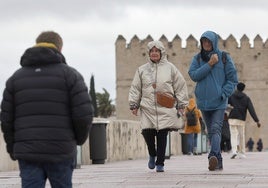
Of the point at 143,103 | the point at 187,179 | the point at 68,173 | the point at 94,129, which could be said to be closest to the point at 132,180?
the point at 187,179

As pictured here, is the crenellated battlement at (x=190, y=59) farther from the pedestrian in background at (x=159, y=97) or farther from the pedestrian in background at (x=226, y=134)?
the pedestrian in background at (x=159, y=97)

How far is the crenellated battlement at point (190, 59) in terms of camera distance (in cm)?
6562

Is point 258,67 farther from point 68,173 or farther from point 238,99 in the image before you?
point 68,173

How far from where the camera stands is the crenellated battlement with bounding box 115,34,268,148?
65625 millimetres

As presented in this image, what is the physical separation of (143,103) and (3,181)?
1872mm

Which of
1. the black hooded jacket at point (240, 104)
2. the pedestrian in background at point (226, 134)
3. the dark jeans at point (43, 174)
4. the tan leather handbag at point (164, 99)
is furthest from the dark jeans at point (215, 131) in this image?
the pedestrian in background at point (226, 134)

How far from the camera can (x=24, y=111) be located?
17.6ft

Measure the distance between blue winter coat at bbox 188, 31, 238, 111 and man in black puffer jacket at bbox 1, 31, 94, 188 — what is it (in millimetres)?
4772

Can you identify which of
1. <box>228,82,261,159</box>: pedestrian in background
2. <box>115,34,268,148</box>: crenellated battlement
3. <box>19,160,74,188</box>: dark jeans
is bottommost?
<box>19,160,74,188</box>: dark jeans

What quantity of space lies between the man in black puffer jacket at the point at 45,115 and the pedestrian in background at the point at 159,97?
470 centimetres

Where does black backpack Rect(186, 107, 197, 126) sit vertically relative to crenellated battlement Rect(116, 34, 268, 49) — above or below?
below

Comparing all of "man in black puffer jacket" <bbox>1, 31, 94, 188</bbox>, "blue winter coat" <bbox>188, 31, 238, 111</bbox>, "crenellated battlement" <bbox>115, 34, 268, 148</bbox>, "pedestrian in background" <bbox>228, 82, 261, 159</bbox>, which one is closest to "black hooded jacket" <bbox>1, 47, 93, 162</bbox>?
"man in black puffer jacket" <bbox>1, 31, 94, 188</bbox>

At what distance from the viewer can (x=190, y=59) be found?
65625 mm

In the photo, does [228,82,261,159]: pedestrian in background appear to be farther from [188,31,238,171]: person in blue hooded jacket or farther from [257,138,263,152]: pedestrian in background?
[257,138,263,152]: pedestrian in background
